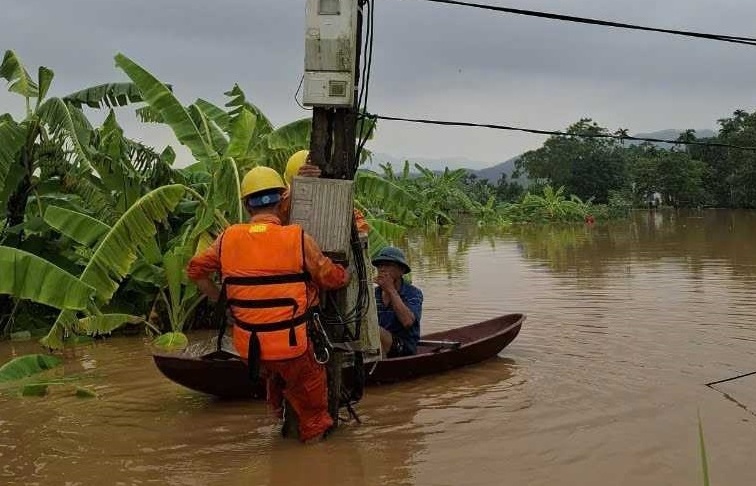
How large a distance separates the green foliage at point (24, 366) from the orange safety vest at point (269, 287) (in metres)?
2.95

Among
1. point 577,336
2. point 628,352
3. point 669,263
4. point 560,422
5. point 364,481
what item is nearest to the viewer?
point 364,481

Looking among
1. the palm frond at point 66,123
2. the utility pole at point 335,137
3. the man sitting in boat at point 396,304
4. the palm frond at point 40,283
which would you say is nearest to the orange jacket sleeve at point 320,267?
the utility pole at point 335,137

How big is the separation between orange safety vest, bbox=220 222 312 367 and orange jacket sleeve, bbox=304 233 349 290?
0.14ft

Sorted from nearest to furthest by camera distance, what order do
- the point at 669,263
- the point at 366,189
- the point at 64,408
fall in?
the point at 64,408, the point at 366,189, the point at 669,263

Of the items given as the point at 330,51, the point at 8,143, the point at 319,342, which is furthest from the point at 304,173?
the point at 8,143

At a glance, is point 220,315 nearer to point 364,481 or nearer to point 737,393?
point 364,481

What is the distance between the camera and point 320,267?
5.15m

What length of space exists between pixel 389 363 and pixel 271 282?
240 cm

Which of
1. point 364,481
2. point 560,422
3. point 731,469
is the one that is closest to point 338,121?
point 364,481

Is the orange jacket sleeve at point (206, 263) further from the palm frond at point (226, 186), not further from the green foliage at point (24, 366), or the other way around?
the palm frond at point (226, 186)

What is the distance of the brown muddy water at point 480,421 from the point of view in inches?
204

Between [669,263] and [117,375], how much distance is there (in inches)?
537

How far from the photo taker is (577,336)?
9.82 m

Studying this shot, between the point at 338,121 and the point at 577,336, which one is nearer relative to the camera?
the point at 338,121
